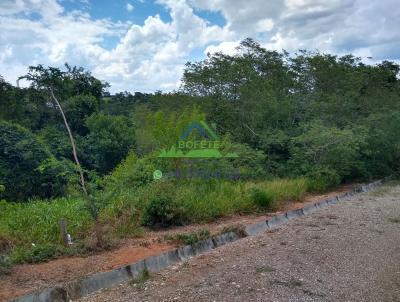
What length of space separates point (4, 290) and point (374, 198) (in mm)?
9681

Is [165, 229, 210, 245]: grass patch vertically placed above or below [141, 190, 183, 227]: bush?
below

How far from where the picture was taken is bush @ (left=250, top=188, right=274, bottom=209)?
30.5 ft

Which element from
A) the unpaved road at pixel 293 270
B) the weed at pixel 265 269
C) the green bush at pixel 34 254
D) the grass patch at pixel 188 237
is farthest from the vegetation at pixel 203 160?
the weed at pixel 265 269

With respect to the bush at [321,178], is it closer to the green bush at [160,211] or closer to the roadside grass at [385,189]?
the roadside grass at [385,189]

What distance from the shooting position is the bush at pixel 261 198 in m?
9.28

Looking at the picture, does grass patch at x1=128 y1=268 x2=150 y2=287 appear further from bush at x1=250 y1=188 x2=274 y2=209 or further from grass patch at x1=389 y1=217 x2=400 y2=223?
grass patch at x1=389 y1=217 x2=400 y2=223

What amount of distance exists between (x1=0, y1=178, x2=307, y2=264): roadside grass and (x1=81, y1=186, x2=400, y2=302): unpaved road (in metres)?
1.10

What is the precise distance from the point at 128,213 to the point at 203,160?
3.76 m

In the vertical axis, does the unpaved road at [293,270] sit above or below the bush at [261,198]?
below

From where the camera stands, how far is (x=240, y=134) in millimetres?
14977

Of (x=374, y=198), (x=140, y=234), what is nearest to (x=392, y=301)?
(x=140, y=234)

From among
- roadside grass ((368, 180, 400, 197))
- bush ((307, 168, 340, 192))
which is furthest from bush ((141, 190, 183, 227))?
roadside grass ((368, 180, 400, 197))

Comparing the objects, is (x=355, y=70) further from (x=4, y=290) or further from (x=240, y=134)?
(x=4, y=290)

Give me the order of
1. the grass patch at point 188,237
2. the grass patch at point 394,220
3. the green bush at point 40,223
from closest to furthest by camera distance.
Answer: the green bush at point 40,223 < the grass patch at point 188,237 < the grass patch at point 394,220
